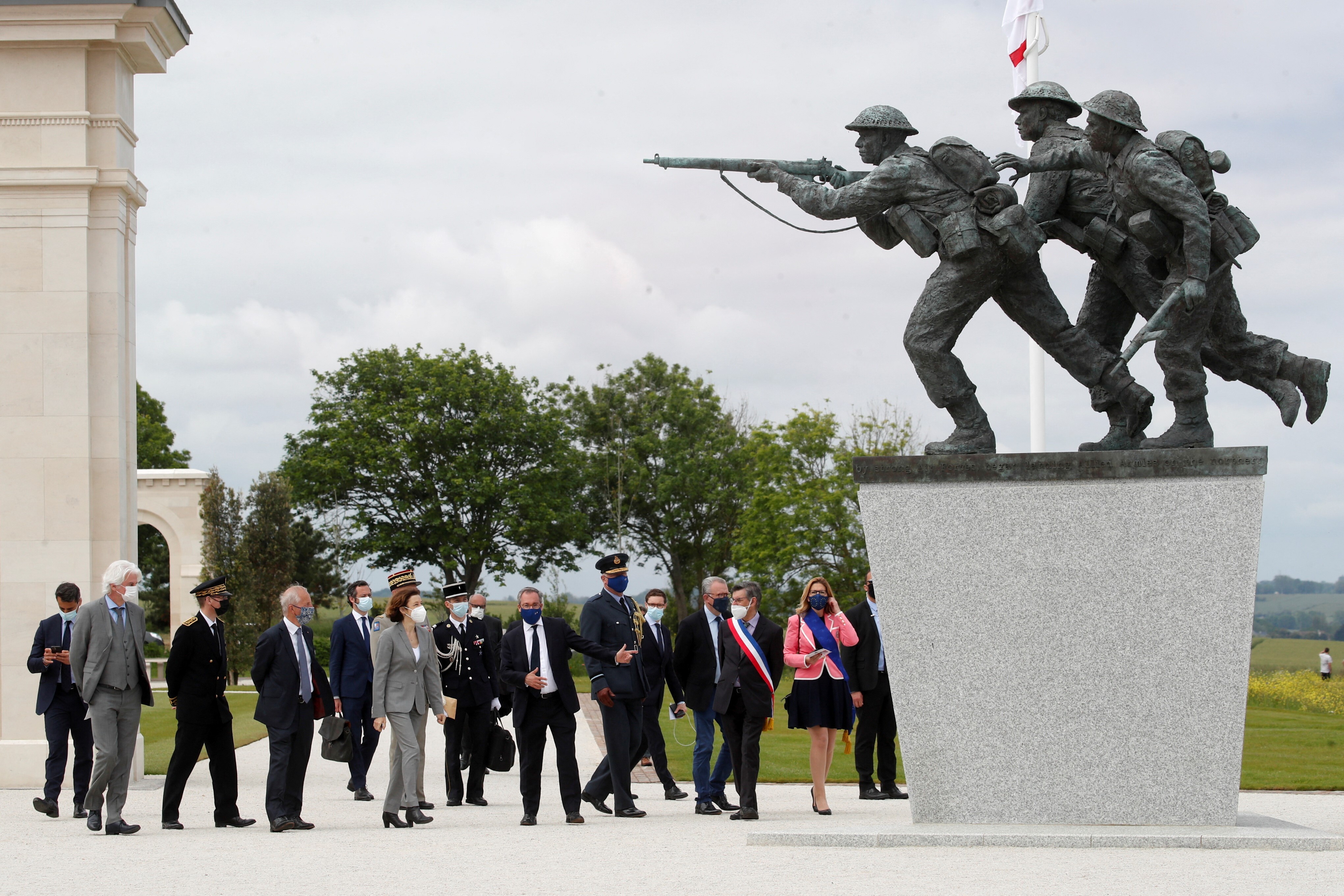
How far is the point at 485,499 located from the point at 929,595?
4292cm

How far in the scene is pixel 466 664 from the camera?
12945 millimetres

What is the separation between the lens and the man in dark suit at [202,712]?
10.7 metres

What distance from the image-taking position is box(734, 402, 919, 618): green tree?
44.2 metres

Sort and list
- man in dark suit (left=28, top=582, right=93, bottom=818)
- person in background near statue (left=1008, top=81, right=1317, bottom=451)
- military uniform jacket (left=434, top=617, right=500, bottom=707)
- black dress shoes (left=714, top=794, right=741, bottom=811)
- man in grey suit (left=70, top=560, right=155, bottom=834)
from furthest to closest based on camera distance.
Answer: military uniform jacket (left=434, top=617, right=500, bottom=707) < man in dark suit (left=28, top=582, right=93, bottom=818) < black dress shoes (left=714, top=794, right=741, bottom=811) < man in grey suit (left=70, top=560, right=155, bottom=834) < person in background near statue (left=1008, top=81, right=1317, bottom=451)

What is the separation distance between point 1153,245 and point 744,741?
470 cm

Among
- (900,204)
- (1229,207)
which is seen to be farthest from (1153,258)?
(900,204)

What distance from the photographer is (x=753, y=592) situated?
11430mm

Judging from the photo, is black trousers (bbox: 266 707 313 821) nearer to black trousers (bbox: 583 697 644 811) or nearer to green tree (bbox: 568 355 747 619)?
black trousers (bbox: 583 697 644 811)

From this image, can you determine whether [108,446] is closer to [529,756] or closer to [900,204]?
[529,756]

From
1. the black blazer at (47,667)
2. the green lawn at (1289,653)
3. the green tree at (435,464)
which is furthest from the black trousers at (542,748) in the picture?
the green tree at (435,464)

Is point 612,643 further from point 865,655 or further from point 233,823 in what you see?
point 233,823

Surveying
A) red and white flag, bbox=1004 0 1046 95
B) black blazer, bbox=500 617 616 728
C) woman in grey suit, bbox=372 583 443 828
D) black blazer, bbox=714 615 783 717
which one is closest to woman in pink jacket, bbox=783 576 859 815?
black blazer, bbox=714 615 783 717

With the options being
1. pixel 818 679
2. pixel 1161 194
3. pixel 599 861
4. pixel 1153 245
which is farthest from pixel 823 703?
pixel 1161 194

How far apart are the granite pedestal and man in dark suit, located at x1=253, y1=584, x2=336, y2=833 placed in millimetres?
4505
